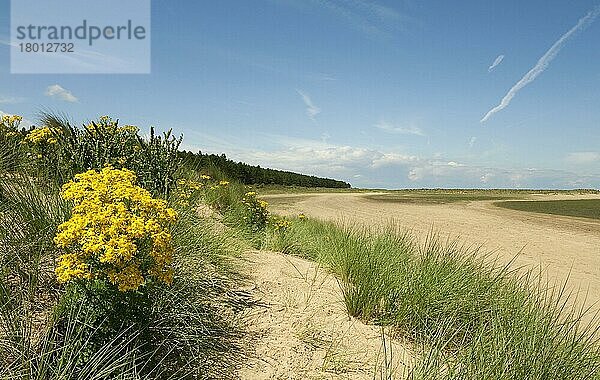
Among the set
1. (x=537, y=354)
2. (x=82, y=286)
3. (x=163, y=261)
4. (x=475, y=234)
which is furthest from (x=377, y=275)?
(x=475, y=234)

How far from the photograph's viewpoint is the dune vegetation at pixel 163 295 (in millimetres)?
2738

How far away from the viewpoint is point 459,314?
4.35 m

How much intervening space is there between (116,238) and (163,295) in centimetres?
104

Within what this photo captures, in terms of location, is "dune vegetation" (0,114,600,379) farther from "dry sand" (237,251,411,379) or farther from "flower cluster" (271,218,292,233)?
"flower cluster" (271,218,292,233)

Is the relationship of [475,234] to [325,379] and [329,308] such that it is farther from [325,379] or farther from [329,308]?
[325,379]

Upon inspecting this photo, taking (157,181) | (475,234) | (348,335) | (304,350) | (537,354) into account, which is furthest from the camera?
(475,234)

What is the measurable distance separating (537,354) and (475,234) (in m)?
14.5

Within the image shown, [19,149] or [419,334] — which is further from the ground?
[19,149]

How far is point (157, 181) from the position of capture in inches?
241

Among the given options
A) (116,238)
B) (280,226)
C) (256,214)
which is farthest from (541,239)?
(116,238)

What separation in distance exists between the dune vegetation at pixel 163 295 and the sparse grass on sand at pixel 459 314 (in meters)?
0.01

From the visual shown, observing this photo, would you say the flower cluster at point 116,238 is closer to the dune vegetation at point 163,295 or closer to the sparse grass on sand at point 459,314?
the dune vegetation at point 163,295

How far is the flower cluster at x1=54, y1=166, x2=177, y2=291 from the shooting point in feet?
8.51

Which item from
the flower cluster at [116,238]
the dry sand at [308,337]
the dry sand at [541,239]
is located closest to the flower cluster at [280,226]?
the dry sand at [541,239]
